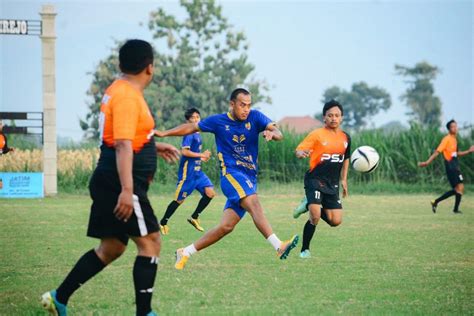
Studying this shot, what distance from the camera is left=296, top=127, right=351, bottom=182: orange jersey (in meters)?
11.2

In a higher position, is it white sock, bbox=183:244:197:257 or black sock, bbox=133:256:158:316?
black sock, bbox=133:256:158:316

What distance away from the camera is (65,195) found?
85.0 ft

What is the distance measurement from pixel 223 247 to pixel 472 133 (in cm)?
2224

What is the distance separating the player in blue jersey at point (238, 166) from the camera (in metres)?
9.12

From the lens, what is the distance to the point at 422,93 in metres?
84.8

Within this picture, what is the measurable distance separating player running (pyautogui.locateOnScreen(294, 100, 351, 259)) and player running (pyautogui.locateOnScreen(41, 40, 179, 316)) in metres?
5.10

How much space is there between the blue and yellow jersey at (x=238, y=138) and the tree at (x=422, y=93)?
7387 cm

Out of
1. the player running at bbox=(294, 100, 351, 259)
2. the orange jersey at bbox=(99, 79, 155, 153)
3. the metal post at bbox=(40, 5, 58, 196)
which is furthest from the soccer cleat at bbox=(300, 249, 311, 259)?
the metal post at bbox=(40, 5, 58, 196)

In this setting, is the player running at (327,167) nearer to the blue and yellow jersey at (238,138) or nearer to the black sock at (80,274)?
the blue and yellow jersey at (238,138)

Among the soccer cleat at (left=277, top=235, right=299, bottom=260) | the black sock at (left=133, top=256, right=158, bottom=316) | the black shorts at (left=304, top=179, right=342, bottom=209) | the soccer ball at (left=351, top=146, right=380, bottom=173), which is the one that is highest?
the soccer ball at (left=351, top=146, right=380, bottom=173)

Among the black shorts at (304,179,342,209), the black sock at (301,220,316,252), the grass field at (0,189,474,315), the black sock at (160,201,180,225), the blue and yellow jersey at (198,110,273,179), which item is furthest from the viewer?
the black sock at (160,201,180,225)

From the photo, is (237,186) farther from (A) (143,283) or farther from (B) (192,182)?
(B) (192,182)

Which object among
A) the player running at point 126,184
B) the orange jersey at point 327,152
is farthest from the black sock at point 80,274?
the orange jersey at point 327,152

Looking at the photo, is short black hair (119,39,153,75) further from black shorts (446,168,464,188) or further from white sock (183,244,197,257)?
black shorts (446,168,464,188)
